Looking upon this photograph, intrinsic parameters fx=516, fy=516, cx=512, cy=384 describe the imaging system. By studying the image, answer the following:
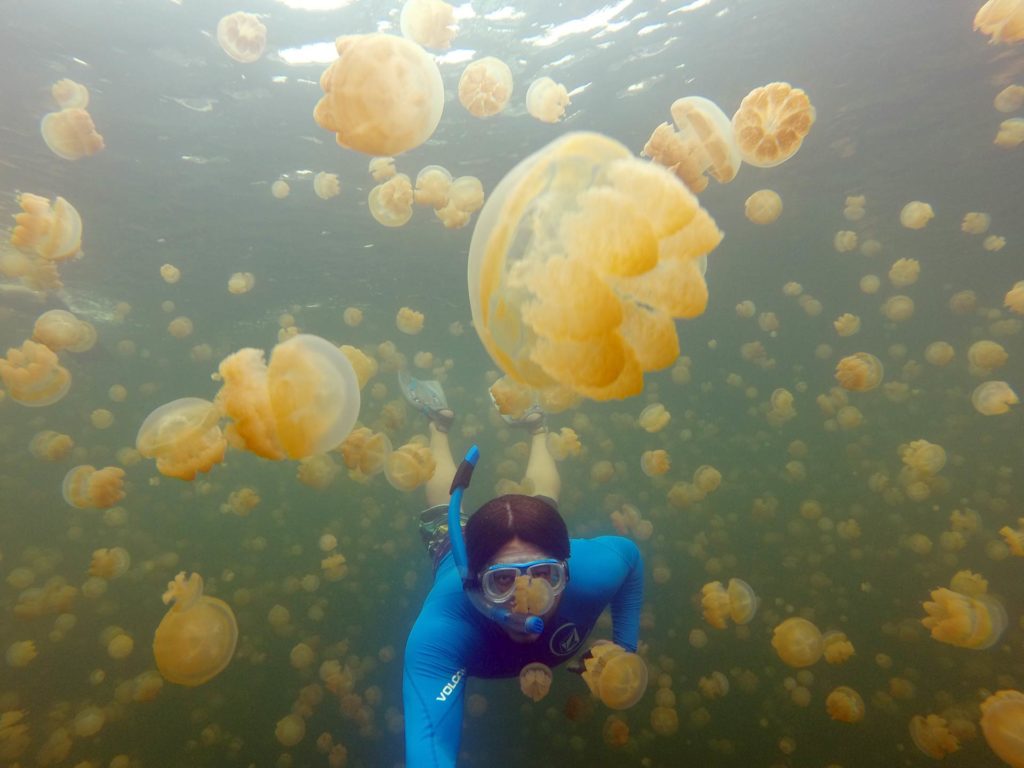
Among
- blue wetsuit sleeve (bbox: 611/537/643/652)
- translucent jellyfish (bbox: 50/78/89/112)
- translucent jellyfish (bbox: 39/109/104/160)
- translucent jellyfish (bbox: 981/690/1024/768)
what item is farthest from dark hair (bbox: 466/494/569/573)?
translucent jellyfish (bbox: 50/78/89/112)

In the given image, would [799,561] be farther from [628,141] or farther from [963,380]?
[963,380]

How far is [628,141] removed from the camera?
10.5 m

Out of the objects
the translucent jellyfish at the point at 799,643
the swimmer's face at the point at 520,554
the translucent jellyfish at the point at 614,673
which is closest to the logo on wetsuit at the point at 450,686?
the swimmer's face at the point at 520,554

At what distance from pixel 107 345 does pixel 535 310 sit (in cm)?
2229

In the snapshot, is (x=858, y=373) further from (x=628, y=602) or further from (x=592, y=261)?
(x=592, y=261)

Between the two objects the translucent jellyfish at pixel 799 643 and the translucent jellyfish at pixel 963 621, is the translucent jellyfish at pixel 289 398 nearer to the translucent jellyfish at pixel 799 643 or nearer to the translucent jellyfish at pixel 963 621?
the translucent jellyfish at pixel 799 643

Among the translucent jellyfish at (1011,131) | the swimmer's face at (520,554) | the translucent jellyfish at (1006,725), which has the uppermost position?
the translucent jellyfish at (1011,131)

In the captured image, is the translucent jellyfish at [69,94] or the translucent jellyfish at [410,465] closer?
the translucent jellyfish at [410,465]

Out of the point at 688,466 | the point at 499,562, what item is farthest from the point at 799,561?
the point at 499,562

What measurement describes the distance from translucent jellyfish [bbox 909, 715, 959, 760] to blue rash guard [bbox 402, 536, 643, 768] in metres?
3.94

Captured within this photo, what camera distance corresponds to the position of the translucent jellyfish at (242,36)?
6789 mm

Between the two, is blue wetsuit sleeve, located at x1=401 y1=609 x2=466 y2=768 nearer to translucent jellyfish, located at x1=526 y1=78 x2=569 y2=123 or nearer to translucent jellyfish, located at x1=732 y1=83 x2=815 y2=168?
translucent jellyfish, located at x1=732 y1=83 x2=815 y2=168

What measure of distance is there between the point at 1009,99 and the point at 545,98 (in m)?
9.38

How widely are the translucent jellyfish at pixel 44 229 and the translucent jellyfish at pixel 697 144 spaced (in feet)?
20.8
